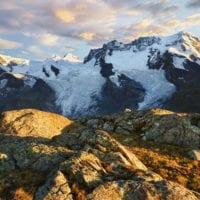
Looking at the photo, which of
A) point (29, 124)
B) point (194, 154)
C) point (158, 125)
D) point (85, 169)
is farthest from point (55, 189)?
point (158, 125)

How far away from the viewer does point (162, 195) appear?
20.3 m

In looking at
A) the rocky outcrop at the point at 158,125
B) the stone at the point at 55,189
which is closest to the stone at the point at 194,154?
the rocky outcrop at the point at 158,125

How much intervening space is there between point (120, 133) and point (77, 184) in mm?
28099

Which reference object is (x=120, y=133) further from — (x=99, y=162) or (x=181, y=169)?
(x=99, y=162)

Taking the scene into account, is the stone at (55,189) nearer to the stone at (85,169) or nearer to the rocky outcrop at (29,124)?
the stone at (85,169)

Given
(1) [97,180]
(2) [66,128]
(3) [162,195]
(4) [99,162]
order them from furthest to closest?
(2) [66,128] < (4) [99,162] < (1) [97,180] < (3) [162,195]

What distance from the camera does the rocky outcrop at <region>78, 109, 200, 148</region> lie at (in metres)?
43.3

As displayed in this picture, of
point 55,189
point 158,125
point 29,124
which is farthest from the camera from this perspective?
point 158,125

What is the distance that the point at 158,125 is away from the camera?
4616 cm

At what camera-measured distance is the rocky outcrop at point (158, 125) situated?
142 ft

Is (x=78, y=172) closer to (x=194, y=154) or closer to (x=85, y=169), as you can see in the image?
(x=85, y=169)

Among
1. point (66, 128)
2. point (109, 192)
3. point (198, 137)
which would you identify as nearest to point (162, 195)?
point (109, 192)

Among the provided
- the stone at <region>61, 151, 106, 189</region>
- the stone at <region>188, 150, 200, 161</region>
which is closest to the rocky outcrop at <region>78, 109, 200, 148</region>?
the stone at <region>188, 150, 200, 161</region>

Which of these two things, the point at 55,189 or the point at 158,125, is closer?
the point at 55,189
